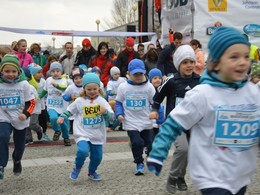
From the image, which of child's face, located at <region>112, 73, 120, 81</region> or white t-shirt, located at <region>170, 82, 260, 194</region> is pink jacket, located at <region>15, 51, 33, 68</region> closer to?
child's face, located at <region>112, 73, 120, 81</region>

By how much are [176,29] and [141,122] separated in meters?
5.54

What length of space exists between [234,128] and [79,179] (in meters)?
3.67

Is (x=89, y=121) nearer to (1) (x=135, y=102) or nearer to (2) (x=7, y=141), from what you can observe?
(1) (x=135, y=102)

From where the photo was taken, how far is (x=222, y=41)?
3186 mm


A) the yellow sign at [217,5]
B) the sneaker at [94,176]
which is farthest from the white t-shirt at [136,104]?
the yellow sign at [217,5]

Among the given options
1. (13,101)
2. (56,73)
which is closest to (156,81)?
(56,73)

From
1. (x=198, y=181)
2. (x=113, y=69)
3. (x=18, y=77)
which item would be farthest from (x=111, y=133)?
(x=198, y=181)

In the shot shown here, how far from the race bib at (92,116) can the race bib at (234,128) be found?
3332 millimetres

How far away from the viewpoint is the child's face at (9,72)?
236 inches

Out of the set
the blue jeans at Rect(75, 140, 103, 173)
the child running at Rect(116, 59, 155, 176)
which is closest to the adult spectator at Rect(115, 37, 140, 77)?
the child running at Rect(116, 59, 155, 176)

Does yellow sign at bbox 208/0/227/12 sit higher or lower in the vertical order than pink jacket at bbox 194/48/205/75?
higher

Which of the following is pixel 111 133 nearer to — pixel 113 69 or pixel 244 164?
pixel 113 69

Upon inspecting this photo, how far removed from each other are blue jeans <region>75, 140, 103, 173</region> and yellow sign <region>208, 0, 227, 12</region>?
231 inches

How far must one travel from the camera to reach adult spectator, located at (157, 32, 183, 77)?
32.8 feet
